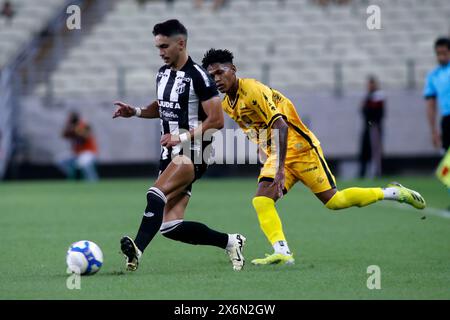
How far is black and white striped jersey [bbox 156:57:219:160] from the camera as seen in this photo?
8586mm

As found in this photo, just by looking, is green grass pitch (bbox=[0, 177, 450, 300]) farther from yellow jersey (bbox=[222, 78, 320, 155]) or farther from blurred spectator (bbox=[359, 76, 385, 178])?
blurred spectator (bbox=[359, 76, 385, 178])

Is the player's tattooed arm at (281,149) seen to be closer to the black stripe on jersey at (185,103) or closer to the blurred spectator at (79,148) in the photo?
the black stripe on jersey at (185,103)

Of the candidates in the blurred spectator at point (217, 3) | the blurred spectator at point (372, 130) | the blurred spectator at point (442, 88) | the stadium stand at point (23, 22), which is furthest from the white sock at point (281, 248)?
the blurred spectator at point (217, 3)

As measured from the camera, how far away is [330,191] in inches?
380

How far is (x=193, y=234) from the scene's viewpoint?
9000 mm

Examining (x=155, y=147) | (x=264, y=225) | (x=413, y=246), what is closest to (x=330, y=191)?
(x=264, y=225)

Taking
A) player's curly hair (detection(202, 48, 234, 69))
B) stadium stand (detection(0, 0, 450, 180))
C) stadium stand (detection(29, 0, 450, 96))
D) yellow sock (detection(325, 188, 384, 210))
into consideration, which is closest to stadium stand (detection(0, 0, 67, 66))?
stadium stand (detection(0, 0, 450, 180))

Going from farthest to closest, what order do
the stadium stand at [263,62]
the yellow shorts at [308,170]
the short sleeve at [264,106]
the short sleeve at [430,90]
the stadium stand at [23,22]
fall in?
the stadium stand at [23,22] < the stadium stand at [263,62] < the short sleeve at [430,90] < the yellow shorts at [308,170] < the short sleeve at [264,106]

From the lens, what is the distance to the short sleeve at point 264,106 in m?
9.02

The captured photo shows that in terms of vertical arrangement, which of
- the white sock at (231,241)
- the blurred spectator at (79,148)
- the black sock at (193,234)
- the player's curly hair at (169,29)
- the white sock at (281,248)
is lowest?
the blurred spectator at (79,148)

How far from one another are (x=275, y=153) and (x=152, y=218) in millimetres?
1475

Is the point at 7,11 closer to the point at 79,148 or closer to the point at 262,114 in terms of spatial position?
the point at 79,148

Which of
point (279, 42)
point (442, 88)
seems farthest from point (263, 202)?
point (279, 42)

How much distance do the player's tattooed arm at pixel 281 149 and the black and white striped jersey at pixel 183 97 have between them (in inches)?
25.5
